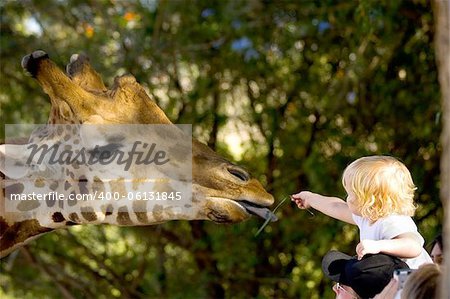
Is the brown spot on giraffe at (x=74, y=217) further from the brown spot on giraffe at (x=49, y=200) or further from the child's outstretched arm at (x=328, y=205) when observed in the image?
the child's outstretched arm at (x=328, y=205)

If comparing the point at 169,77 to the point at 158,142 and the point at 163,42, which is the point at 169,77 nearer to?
the point at 163,42

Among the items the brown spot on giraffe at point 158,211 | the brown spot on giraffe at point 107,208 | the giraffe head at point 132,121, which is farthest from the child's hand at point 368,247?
the brown spot on giraffe at point 107,208

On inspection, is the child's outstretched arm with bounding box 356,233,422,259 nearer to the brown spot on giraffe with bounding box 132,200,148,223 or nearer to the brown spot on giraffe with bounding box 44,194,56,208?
the brown spot on giraffe with bounding box 132,200,148,223

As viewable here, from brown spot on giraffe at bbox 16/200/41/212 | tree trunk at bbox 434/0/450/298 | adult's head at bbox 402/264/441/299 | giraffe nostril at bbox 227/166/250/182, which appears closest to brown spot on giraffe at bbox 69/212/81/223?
brown spot on giraffe at bbox 16/200/41/212

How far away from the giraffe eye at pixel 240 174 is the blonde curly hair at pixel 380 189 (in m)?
0.42

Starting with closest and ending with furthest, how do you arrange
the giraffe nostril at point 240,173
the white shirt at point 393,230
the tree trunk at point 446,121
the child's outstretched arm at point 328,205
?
the tree trunk at point 446,121 < the white shirt at point 393,230 < the child's outstretched arm at point 328,205 < the giraffe nostril at point 240,173

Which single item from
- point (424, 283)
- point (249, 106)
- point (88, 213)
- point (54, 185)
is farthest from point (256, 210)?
point (249, 106)

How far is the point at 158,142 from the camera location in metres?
3.12

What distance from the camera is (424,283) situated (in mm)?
2205

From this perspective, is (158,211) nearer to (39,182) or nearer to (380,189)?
(39,182)

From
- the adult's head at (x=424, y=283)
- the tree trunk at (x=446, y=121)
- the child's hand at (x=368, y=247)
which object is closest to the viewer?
the tree trunk at (x=446, y=121)

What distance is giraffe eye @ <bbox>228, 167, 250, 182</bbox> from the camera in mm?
3004

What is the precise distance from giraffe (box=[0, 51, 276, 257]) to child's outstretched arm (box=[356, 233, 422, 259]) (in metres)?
0.57

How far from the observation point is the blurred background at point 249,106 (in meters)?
5.75
